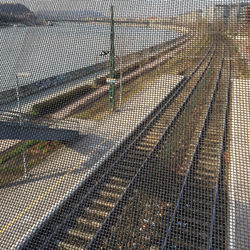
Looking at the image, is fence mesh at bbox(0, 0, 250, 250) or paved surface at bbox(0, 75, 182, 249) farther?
paved surface at bbox(0, 75, 182, 249)

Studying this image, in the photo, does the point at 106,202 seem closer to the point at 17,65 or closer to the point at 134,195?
the point at 134,195

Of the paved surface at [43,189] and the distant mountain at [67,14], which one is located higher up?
the distant mountain at [67,14]

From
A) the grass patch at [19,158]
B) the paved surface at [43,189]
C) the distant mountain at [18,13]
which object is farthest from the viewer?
the grass patch at [19,158]

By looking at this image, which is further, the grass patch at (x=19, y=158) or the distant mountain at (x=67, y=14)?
the grass patch at (x=19, y=158)

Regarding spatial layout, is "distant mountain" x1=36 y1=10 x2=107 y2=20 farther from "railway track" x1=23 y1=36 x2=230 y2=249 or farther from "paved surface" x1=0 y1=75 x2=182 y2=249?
"railway track" x1=23 y1=36 x2=230 y2=249

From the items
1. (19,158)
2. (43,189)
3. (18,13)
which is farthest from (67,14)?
(19,158)

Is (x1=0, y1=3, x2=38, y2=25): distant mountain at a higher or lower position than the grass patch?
higher

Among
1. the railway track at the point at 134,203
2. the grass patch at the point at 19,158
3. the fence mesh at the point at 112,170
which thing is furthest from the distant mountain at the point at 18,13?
the grass patch at the point at 19,158

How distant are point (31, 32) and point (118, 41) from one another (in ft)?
2.71

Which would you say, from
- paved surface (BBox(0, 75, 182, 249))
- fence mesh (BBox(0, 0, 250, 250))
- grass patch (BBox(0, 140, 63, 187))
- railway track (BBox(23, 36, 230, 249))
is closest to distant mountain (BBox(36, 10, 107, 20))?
fence mesh (BBox(0, 0, 250, 250))

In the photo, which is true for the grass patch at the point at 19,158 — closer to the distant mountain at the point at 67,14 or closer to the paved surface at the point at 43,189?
the paved surface at the point at 43,189

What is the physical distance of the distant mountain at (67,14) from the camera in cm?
203

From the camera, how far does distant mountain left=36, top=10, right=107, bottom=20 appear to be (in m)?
2.03

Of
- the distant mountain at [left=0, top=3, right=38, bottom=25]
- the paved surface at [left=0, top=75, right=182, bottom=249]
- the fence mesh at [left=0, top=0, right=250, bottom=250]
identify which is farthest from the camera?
the paved surface at [left=0, top=75, right=182, bottom=249]
